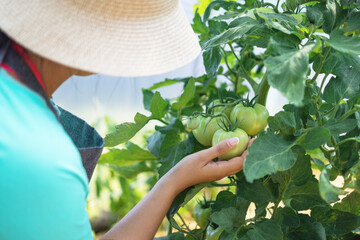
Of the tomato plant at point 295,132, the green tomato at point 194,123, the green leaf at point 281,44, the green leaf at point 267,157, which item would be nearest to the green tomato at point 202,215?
the tomato plant at point 295,132

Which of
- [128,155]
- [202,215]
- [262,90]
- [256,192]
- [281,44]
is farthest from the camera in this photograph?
[128,155]

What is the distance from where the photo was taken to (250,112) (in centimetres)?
73

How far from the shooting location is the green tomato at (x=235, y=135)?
0.71 m

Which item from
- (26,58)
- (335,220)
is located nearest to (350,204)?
(335,220)

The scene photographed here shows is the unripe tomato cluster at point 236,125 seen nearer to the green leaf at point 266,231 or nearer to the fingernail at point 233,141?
the fingernail at point 233,141

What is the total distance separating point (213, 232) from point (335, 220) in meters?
0.24

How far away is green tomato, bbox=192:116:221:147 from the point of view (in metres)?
0.76

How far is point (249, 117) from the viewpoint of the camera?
728 millimetres

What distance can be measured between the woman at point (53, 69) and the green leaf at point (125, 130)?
24 centimetres

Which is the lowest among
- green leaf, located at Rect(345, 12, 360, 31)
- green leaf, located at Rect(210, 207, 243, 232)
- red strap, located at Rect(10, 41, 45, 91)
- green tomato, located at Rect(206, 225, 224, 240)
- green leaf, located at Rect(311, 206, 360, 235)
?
green tomato, located at Rect(206, 225, 224, 240)

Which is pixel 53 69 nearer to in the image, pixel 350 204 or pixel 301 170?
pixel 301 170

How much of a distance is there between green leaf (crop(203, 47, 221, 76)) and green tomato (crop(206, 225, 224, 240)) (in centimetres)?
32

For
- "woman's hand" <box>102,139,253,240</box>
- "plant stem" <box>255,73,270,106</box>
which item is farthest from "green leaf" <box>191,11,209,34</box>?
"woman's hand" <box>102,139,253,240</box>

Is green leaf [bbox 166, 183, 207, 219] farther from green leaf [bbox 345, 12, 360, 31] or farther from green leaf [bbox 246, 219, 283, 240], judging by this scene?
green leaf [bbox 345, 12, 360, 31]
